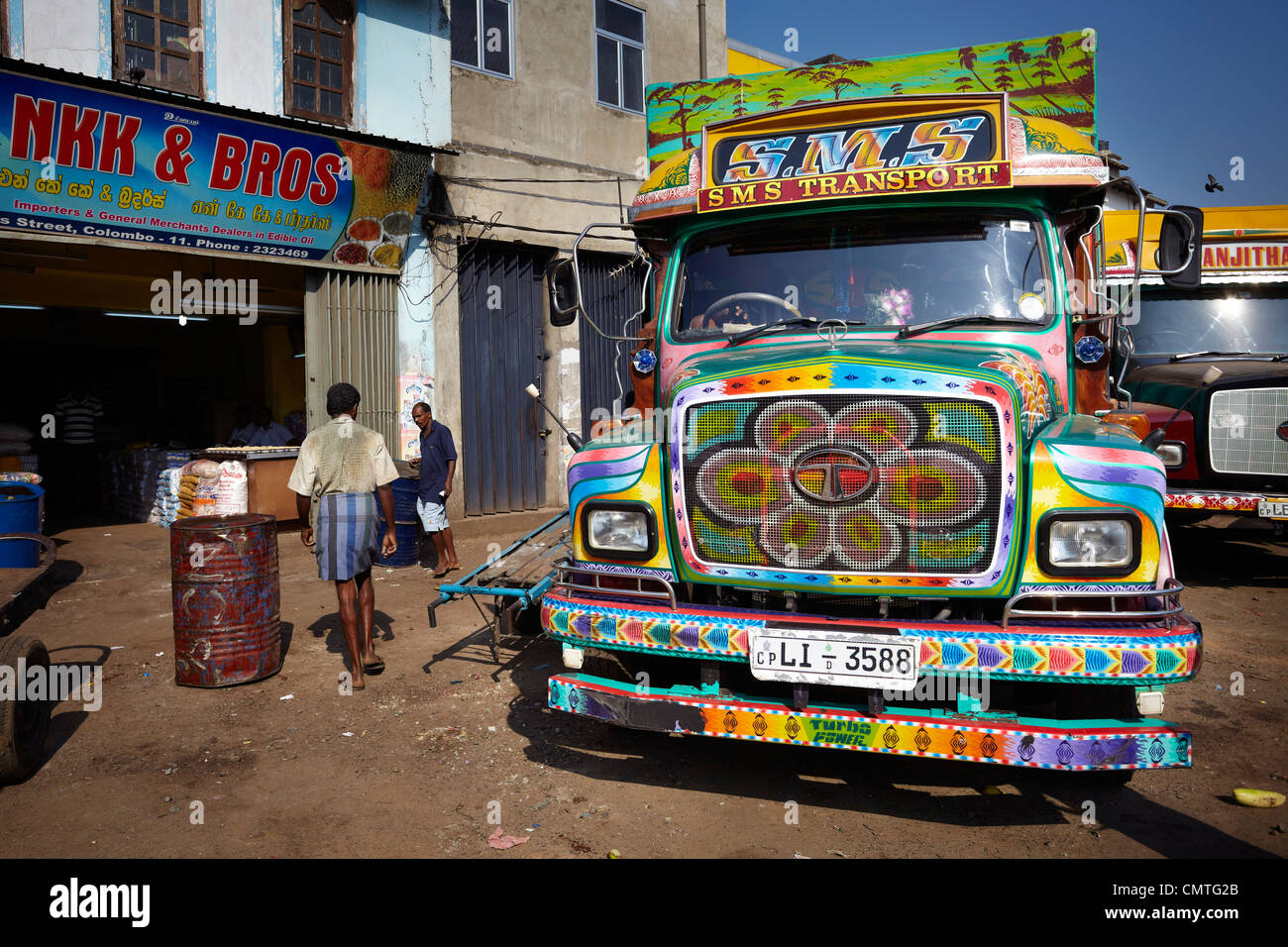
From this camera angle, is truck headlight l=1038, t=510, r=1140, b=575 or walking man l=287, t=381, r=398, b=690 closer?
truck headlight l=1038, t=510, r=1140, b=575

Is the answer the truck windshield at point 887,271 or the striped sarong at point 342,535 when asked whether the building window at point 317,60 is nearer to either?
the striped sarong at point 342,535

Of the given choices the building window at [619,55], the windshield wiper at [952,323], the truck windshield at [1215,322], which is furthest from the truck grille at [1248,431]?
the building window at [619,55]

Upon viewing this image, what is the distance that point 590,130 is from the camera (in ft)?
44.1

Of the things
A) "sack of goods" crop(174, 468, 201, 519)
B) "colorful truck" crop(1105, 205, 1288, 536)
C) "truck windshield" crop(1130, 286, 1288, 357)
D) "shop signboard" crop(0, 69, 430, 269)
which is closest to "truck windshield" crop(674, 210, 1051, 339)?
"colorful truck" crop(1105, 205, 1288, 536)

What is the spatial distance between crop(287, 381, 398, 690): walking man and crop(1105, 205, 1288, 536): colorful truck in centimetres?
637

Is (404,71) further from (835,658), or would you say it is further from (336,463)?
(835,658)

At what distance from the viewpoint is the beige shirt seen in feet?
18.8

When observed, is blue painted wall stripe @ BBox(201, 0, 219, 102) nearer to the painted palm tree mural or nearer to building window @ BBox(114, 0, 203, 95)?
building window @ BBox(114, 0, 203, 95)

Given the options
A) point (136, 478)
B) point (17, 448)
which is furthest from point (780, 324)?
point (136, 478)

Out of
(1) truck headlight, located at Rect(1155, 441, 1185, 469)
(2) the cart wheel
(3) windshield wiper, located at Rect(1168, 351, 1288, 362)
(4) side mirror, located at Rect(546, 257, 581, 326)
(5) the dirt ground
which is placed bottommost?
(5) the dirt ground

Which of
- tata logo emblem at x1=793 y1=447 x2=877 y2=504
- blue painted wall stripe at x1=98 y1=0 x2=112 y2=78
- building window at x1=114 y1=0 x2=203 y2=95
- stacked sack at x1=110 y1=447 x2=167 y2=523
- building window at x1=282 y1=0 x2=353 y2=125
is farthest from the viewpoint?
stacked sack at x1=110 y1=447 x2=167 y2=523

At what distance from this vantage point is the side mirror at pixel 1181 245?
4.68 meters

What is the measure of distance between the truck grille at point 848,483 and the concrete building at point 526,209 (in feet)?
27.7
